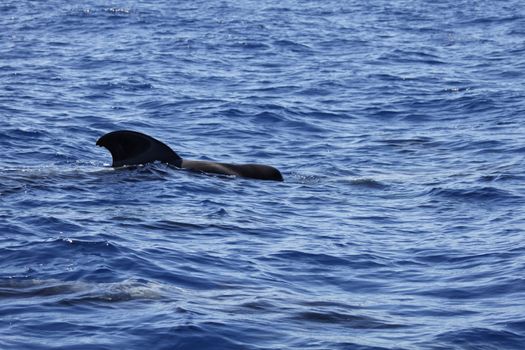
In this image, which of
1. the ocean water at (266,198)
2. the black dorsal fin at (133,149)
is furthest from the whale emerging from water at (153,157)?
the ocean water at (266,198)

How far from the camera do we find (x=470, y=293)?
1288cm

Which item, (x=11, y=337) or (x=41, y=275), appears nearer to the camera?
(x=11, y=337)

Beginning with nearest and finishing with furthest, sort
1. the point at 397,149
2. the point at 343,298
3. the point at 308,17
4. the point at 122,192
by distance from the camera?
the point at 343,298 → the point at 122,192 → the point at 397,149 → the point at 308,17

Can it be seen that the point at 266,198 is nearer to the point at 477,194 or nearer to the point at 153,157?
the point at 153,157

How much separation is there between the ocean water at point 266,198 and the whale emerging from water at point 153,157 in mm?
240

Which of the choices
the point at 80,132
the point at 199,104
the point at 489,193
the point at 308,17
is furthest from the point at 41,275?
the point at 308,17

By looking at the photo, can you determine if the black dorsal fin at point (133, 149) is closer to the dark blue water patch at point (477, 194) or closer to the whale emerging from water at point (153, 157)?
the whale emerging from water at point (153, 157)

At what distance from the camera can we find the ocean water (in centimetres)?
1143

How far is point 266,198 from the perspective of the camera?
17.7 meters

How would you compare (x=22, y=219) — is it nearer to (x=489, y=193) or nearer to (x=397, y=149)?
(x=489, y=193)


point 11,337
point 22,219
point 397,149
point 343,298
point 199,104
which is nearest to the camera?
point 11,337

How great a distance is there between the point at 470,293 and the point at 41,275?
15.2 ft

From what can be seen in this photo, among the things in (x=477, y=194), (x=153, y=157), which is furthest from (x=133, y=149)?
(x=477, y=194)

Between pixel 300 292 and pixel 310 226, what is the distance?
3.34 meters
